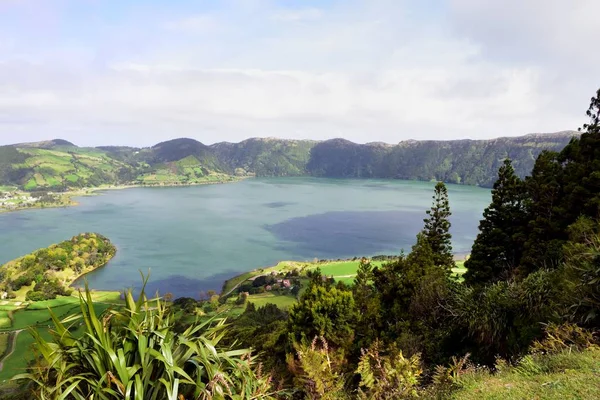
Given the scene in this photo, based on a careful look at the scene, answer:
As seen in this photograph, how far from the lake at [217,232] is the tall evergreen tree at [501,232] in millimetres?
38346

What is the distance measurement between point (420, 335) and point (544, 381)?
27.8ft

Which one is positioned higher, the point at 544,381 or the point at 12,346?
the point at 544,381

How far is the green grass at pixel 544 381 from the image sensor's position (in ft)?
16.5

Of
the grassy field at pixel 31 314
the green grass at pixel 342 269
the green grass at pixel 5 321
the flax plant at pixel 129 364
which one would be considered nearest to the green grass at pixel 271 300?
the green grass at pixel 342 269

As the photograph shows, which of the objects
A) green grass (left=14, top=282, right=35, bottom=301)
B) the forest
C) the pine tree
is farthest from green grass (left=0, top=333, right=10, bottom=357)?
the pine tree

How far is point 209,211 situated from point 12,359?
104873mm

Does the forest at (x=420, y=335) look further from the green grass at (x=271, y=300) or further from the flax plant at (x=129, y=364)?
the green grass at (x=271, y=300)

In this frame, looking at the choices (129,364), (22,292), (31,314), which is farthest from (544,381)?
(22,292)

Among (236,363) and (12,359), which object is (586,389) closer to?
(236,363)

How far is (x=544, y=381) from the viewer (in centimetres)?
550

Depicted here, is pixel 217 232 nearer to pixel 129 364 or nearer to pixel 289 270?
pixel 289 270

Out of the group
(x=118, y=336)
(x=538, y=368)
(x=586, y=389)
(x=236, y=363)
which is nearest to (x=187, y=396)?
(x=236, y=363)

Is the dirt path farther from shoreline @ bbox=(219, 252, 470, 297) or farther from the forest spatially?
the forest

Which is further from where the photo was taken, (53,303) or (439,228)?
(53,303)
